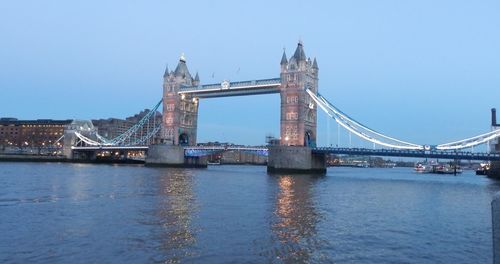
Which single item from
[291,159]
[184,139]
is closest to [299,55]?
[291,159]

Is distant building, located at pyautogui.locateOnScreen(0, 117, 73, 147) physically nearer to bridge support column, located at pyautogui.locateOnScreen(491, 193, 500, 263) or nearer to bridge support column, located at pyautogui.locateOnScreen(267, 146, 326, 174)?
bridge support column, located at pyautogui.locateOnScreen(267, 146, 326, 174)

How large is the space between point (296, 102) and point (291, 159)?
11.6 m

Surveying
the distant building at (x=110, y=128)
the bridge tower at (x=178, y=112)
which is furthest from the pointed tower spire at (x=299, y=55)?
the distant building at (x=110, y=128)

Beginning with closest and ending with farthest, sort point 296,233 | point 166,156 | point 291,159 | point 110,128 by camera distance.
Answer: point 296,233 → point 291,159 → point 166,156 → point 110,128

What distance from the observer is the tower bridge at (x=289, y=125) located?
68594mm

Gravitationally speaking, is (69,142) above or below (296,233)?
above

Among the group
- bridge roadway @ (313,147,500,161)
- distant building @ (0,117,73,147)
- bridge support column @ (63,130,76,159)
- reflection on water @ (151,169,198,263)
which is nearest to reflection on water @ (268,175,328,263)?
reflection on water @ (151,169,198,263)

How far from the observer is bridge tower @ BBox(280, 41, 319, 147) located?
78.9 m

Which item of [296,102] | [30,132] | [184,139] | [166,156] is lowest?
[166,156]

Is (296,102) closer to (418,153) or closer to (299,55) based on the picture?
(299,55)

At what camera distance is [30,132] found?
16350 centimetres

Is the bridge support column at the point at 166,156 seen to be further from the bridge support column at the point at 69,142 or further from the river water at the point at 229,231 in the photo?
the river water at the point at 229,231

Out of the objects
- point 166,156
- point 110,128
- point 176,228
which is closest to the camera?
point 176,228

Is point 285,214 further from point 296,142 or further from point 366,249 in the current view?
point 296,142
